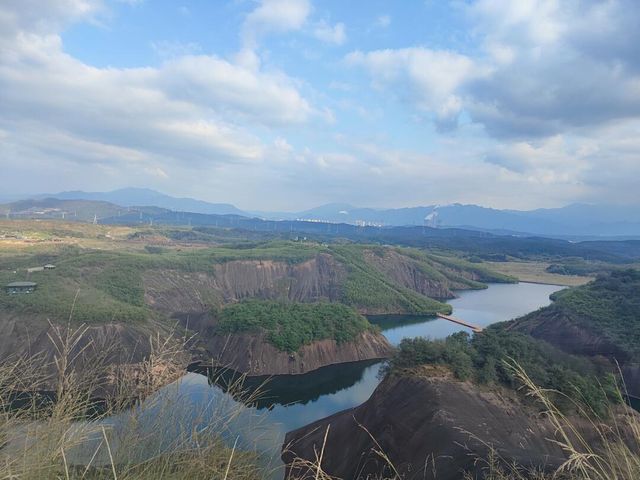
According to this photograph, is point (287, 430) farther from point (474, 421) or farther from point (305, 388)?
point (474, 421)

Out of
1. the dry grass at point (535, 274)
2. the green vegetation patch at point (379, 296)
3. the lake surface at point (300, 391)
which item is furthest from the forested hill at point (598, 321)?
the dry grass at point (535, 274)

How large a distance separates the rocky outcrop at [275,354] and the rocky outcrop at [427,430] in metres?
17.7

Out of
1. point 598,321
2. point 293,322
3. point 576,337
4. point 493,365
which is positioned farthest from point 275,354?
point 598,321

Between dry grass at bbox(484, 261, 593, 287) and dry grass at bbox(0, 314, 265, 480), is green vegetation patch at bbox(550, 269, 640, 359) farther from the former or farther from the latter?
dry grass at bbox(0, 314, 265, 480)

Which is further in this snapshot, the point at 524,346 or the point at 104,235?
the point at 104,235

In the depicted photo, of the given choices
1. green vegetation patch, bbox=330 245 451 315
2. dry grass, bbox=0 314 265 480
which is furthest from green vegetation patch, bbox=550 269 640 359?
dry grass, bbox=0 314 265 480

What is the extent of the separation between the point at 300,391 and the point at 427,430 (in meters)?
21.3

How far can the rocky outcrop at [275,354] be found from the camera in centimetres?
4400

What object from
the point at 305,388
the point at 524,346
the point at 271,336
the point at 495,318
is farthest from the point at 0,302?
the point at 495,318

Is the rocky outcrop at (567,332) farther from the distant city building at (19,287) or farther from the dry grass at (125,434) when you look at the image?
the distant city building at (19,287)

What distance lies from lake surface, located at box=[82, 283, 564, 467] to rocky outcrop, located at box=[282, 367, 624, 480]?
398 centimetres

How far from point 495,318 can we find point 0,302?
67.9 m

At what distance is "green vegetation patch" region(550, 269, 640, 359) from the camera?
44.2 m

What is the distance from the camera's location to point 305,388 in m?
41.0
